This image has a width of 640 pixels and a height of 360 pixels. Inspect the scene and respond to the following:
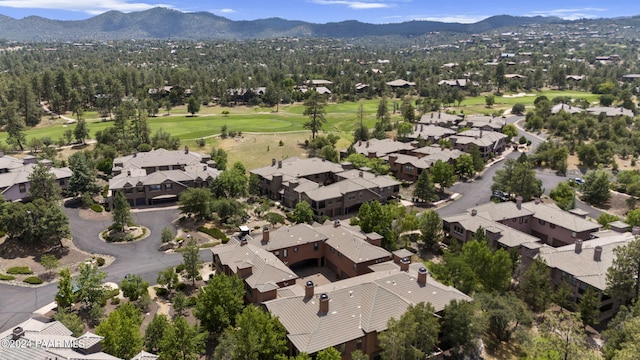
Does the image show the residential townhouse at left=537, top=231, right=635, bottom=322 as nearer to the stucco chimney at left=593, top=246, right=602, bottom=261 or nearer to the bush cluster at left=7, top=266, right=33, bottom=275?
the stucco chimney at left=593, top=246, right=602, bottom=261

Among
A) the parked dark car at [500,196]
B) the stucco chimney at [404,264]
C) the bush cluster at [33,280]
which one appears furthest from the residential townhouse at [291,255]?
the parked dark car at [500,196]

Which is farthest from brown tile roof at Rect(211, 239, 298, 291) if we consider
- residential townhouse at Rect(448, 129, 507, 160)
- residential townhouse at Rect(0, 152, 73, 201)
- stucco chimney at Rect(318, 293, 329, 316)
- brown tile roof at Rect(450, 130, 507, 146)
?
brown tile roof at Rect(450, 130, 507, 146)

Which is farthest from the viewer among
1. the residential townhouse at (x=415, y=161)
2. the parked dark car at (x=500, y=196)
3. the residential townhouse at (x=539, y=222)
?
the residential townhouse at (x=415, y=161)

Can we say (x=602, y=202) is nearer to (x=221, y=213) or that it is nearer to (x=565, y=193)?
(x=565, y=193)

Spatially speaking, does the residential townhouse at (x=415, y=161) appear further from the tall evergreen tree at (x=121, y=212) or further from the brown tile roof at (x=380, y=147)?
the tall evergreen tree at (x=121, y=212)

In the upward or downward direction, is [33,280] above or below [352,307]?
below

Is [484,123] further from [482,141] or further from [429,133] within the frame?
[482,141]

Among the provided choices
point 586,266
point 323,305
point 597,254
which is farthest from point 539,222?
point 323,305
